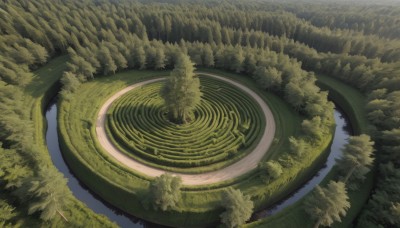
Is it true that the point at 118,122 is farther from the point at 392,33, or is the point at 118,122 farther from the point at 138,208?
the point at 392,33

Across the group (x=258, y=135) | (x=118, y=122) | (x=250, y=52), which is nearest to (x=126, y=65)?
(x=118, y=122)

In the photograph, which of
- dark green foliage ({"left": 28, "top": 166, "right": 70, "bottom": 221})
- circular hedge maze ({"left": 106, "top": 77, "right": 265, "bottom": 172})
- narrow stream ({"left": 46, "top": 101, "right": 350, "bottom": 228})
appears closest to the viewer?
dark green foliage ({"left": 28, "top": 166, "right": 70, "bottom": 221})

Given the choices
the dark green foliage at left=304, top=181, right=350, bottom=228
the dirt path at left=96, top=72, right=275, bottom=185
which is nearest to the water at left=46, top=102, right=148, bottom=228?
the dirt path at left=96, top=72, right=275, bottom=185

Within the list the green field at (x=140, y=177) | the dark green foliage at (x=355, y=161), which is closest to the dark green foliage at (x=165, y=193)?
the green field at (x=140, y=177)

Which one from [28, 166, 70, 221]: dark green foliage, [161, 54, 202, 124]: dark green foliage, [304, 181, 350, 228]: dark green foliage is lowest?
[28, 166, 70, 221]: dark green foliage

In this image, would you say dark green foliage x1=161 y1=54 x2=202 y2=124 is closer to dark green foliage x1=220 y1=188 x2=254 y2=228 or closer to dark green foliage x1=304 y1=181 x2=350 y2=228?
dark green foliage x1=220 y1=188 x2=254 y2=228

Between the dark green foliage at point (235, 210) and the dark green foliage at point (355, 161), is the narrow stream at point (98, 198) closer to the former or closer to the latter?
the dark green foliage at point (355, 161)
